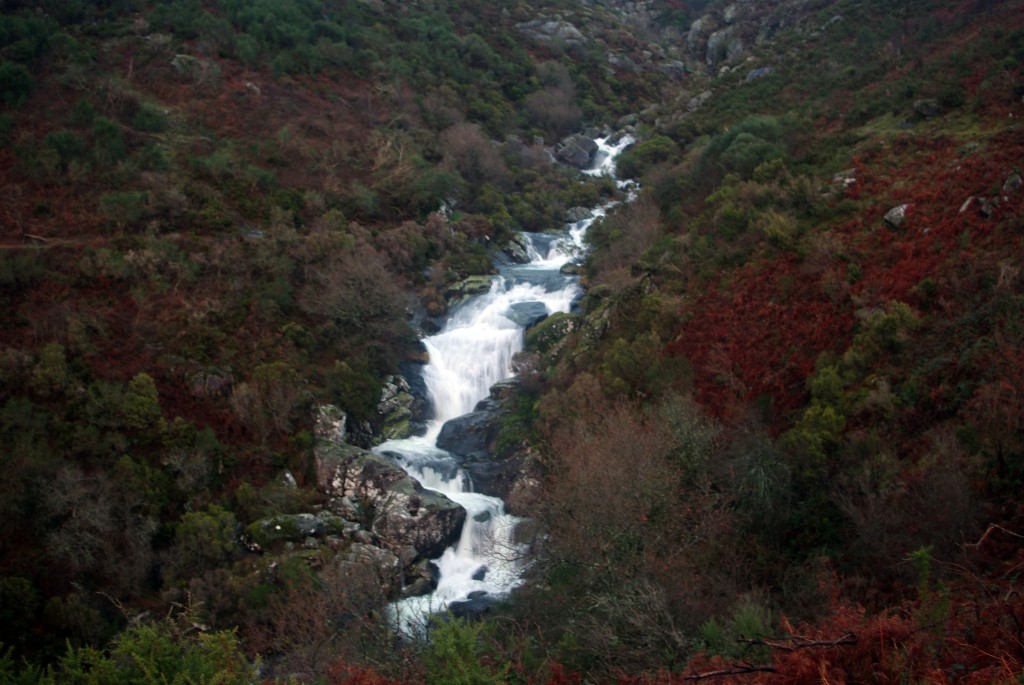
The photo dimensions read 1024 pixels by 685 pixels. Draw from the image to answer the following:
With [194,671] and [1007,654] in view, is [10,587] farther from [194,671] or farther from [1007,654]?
[1007,654]

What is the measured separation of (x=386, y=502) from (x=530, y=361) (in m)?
8.11

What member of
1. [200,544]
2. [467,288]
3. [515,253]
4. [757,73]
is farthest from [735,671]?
[757,73]

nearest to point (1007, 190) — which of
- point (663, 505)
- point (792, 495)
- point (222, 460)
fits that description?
point (792, 495)

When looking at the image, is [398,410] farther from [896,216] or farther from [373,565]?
[896,216]

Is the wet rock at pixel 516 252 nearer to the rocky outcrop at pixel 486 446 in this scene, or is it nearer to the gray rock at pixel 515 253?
the gray rock at pixel 515 253

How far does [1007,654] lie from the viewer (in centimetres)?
464

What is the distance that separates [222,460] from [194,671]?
15.1 meters

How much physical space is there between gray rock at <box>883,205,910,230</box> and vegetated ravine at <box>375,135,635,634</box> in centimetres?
1361

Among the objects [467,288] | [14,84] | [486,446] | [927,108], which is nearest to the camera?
[486,446]

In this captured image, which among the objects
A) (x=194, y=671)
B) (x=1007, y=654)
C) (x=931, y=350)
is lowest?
(x=931, y=350)

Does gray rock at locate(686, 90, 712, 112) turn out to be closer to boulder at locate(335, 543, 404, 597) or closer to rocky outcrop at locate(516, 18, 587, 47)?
rocky outcrop at locate(516, 18, 587, 47)

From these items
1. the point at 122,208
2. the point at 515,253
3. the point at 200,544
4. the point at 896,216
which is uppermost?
the point at 896,216

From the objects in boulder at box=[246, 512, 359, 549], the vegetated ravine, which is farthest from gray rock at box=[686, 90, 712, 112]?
boulder at box=[246, 512, 359, 549]

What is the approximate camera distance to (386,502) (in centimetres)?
1956
